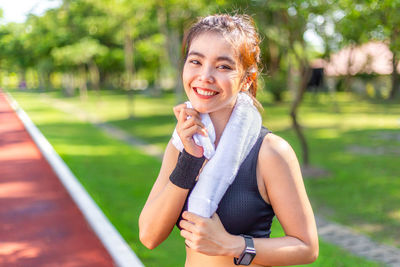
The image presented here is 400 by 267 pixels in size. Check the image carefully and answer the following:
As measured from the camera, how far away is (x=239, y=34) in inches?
67.2

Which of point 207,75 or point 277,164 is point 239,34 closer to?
point 207,75

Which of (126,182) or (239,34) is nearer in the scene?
(239,34)

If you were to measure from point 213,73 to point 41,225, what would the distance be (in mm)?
5479

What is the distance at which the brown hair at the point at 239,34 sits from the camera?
5.54 ft

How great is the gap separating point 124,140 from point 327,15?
8363 mm

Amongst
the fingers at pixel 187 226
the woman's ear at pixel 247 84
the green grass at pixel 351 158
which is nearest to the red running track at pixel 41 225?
the green grass at pixel 351 158

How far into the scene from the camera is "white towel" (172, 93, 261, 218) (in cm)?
160

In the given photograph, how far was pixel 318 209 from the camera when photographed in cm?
754

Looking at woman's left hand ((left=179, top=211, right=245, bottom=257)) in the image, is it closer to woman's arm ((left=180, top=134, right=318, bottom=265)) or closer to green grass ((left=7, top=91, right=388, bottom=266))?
woman's arm ((left=180, top=134, right=318, bottom=265))

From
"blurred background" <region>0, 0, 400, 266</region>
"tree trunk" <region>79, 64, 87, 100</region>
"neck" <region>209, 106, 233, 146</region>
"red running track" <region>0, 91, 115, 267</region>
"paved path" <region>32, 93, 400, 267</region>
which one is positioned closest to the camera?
"neck" <region>209, 106, 233, 146</region>

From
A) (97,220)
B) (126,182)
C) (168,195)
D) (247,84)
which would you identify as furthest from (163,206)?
(126,182)

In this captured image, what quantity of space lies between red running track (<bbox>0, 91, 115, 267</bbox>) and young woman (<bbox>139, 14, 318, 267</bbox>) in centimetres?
362

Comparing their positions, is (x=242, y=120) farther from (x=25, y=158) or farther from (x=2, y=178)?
(x=25, y=158)

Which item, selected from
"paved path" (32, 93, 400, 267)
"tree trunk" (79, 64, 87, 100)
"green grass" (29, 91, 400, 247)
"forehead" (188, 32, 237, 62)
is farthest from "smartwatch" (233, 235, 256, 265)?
"tree trunk" (79, 64, 87, 100)
